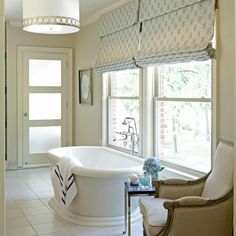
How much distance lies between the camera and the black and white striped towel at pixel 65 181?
4.02 meters

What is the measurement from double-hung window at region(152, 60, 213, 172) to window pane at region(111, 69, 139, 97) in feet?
1.73

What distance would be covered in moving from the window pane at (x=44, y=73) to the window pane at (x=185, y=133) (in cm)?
298

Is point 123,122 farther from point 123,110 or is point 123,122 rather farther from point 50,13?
point 50,13

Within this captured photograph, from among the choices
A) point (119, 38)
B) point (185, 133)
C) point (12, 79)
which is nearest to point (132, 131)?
point (185, 133)

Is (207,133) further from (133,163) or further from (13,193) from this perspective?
(13,193)

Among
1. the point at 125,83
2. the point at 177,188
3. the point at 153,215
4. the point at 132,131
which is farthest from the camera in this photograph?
the point at 125,83

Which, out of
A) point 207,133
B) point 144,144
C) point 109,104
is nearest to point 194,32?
point 207,133

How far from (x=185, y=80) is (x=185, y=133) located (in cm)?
59

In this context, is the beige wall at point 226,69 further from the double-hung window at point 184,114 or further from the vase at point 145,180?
the vase at point 145,180

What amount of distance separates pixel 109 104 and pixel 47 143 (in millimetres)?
1834

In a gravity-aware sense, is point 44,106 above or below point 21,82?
below

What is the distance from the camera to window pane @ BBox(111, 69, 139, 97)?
528 cm

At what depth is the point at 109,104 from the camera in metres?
5.98

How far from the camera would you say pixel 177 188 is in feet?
10.8
